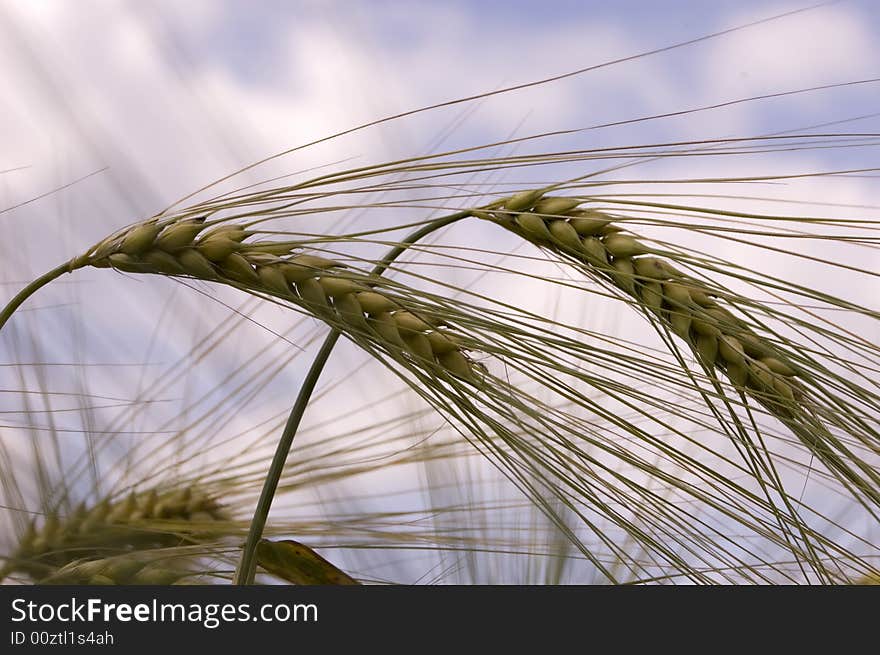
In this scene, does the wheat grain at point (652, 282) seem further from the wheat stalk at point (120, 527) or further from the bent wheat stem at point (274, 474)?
the wheat stalk at point (120, 527)

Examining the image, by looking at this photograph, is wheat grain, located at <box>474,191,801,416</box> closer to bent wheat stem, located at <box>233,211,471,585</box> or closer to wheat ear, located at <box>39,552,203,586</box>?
bent wheat stem, located at <box>233,211,471,585</box>

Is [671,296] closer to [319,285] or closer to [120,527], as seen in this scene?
[319,285]

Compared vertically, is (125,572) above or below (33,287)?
below

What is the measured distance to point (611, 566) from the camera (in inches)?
34.1

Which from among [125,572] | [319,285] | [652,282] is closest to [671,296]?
[652,282]

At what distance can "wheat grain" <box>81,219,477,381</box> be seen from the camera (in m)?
0.65

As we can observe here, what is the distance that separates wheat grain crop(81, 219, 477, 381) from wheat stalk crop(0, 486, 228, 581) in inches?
9.8

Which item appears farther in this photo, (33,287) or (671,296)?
(33,287)

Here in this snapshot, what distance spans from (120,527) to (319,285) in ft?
1.10

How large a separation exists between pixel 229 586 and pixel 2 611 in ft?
0.55

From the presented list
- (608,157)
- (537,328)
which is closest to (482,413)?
(537,328)

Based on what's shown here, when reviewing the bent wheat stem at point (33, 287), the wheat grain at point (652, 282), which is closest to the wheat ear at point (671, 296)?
the wheat grain at point (652, 282)

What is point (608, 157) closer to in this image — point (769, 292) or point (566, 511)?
point (769, 292)

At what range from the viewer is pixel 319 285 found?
66 cm
